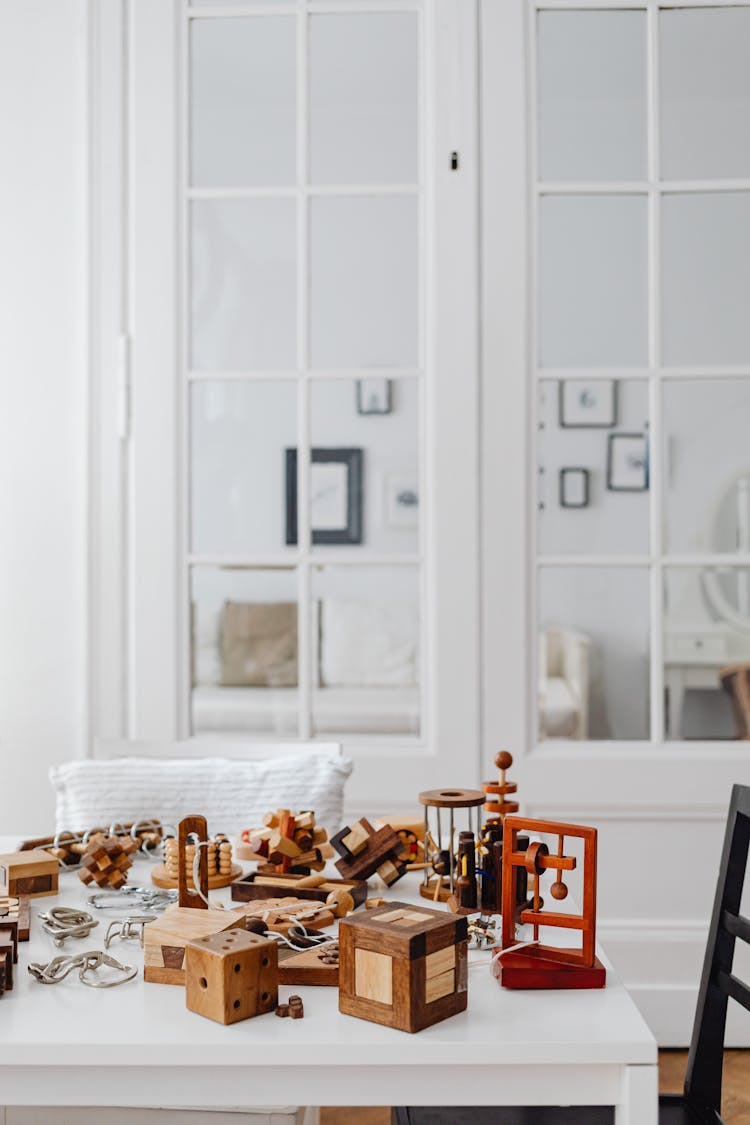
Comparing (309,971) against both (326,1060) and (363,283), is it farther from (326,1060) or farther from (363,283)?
(363,283)

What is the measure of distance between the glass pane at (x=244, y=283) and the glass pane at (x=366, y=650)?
1.99ft

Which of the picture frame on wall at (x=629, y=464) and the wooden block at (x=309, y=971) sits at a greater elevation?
the picture frame on wall at (x=629, y=464)

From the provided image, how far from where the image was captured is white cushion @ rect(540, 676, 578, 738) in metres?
2.78

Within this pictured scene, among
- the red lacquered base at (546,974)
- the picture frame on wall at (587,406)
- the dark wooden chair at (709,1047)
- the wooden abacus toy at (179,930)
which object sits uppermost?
the picture frame on wall at (587,406)

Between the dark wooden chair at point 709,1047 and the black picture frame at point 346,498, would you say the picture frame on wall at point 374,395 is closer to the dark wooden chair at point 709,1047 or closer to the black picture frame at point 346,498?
the black picture frame at point 346,498

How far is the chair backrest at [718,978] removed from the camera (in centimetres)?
150

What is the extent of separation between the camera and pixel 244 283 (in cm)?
283

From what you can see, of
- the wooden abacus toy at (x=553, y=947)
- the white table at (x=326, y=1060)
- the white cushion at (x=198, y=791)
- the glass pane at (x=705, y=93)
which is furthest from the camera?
the glass pane at (x=705, y=93)

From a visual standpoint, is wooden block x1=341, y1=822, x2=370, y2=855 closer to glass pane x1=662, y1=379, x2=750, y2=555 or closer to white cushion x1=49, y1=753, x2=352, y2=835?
white cushion x1=49, y1=753, x2=352, y2=835

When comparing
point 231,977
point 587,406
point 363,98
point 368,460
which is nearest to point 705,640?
point 587,406

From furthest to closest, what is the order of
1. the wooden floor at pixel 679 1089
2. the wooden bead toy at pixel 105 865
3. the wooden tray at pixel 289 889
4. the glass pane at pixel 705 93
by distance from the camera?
the glass pane at pixel 705 93 → the wooden floor at pixel 679 1089 → the wooden bead toy at pixel 105 865 → the wooden tray at pixel 289 889

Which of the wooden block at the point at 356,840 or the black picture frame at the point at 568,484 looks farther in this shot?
the black picture frame at the point at 568,484

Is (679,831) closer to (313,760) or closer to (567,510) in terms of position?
(567,510)

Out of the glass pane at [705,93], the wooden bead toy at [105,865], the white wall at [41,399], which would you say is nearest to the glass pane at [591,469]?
the glass pane at [705,93]
